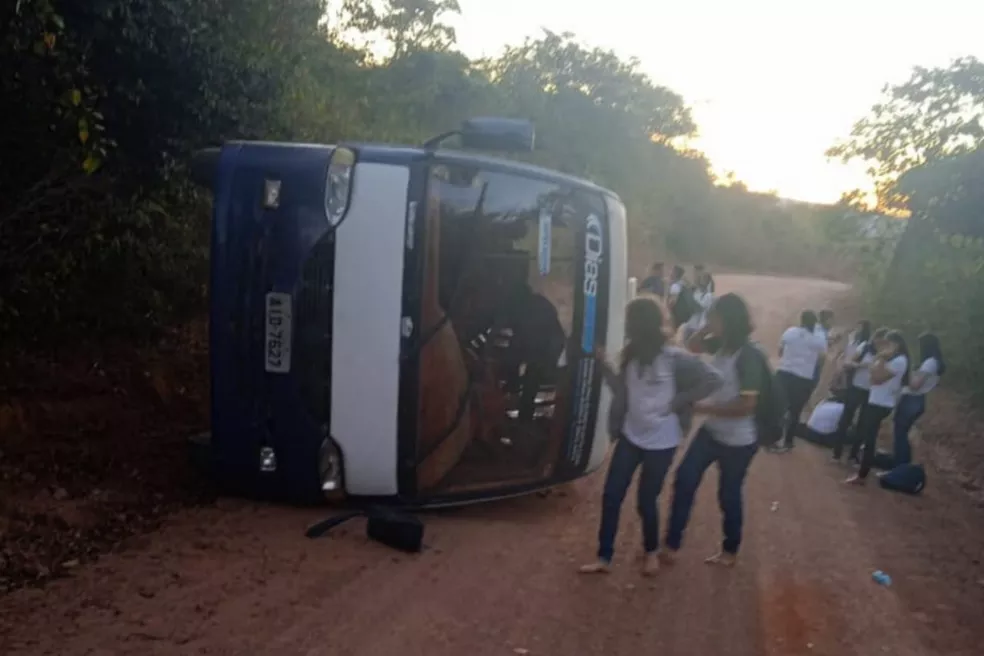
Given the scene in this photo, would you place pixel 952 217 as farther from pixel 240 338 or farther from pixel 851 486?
pixel 240 338

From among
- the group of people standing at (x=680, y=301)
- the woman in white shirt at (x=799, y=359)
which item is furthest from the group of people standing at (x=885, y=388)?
the group of people standing at (x=680, y=301)

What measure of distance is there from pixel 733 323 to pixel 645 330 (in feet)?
2.31

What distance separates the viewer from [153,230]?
384 inches

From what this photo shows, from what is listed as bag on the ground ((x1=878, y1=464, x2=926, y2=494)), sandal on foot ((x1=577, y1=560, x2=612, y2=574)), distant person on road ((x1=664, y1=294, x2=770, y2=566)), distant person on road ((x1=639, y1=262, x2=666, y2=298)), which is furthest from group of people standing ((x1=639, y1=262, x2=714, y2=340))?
sandal on foot ((x1=577, y1=560, x2=612, y2=574))

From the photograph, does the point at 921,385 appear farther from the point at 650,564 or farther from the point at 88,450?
the point at 88,450

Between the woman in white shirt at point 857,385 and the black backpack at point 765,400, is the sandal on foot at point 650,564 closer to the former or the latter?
the black backpack at point 765,400

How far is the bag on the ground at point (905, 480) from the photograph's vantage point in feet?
32.6

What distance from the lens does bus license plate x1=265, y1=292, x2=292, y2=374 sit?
6.63m

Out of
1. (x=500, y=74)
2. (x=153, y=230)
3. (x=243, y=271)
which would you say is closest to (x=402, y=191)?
(x=243, y=271)

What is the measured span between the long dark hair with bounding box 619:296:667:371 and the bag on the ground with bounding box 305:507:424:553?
1716 mm

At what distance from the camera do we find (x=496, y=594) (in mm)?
5820

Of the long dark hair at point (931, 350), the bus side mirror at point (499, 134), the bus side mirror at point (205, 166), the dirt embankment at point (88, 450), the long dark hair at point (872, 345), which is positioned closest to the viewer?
the dirt embankment at point (88, 450)

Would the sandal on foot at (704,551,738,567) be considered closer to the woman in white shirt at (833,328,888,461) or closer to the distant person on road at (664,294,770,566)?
the distant person on road at (664,294,770,566)

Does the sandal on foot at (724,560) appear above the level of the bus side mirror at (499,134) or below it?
below
